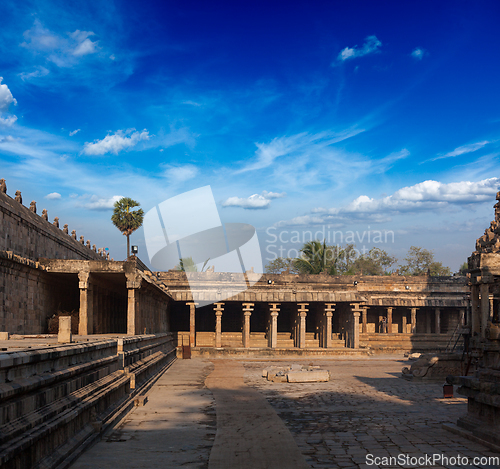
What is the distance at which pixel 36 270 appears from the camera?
1820 cm

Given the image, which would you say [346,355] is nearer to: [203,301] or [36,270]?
[203,301]

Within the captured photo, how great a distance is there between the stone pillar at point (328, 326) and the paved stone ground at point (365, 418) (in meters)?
13.7

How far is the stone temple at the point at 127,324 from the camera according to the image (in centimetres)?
638

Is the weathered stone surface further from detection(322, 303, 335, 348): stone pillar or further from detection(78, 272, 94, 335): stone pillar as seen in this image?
detection(322, 303, 335, 348): stone pillar

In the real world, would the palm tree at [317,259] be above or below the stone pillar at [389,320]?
above

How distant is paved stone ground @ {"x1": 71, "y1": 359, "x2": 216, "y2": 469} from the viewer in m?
7.55

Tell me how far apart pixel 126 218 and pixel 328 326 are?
1085 inches

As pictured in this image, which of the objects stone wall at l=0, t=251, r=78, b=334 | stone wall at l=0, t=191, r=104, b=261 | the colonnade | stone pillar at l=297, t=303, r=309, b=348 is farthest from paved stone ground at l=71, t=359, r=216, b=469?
stone pillar at l=297, t=303, r=309, b=348

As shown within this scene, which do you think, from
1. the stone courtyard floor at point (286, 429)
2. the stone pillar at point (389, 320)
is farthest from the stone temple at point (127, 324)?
the stone pillar at point (389, 320)

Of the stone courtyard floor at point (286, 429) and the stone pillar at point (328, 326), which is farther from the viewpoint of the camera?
the stone pillar at point (328, 326)

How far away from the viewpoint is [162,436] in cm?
955

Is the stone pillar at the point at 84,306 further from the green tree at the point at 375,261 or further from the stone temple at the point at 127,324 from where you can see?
the green tree at the point at 375,261

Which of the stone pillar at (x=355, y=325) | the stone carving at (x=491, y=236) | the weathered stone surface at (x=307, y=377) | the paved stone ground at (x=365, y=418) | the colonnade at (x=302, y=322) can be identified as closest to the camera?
the paved stone ground at (x=365, y=418)

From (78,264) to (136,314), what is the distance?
3.03 m
